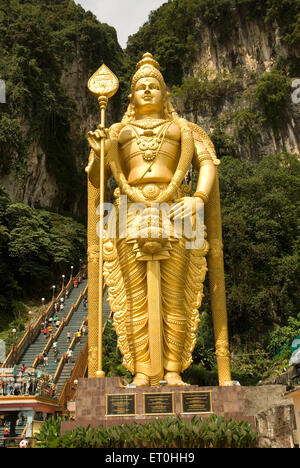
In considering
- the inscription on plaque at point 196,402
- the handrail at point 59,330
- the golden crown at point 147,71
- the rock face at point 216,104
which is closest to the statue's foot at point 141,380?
the inscription on plaque at point 196,402

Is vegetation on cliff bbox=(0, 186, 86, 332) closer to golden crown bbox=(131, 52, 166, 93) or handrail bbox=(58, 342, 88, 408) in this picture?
handrail bbox=(58, 342, 88, 408)

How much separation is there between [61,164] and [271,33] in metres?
14.2

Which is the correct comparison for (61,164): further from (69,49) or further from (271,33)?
(271,33)

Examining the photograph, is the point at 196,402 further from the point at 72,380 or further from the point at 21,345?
the point at 21,345

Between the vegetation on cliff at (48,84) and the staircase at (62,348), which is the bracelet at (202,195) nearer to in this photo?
the staircase at (62,348)

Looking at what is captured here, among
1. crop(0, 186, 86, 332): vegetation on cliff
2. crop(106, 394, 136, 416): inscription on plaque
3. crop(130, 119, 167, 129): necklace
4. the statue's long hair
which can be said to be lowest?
crop(106, 394, 136, 416): inscription on plaque

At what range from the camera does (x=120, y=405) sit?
5523 mm

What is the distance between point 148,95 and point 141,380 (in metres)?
4.03

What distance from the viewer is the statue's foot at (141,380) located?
5.95m

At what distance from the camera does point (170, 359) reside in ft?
20.6

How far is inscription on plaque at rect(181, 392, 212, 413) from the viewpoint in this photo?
549cm

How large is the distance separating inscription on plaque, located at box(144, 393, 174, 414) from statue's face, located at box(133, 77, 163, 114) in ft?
13.4

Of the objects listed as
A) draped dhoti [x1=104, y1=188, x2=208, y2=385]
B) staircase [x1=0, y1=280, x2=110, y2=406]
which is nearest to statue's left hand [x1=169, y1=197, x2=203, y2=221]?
draped dhoti [x1=104, y1=188, x2=208, y2=385]
